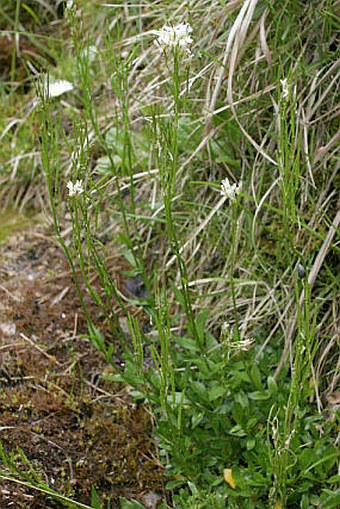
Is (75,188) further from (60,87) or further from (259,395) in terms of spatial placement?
(60,87)

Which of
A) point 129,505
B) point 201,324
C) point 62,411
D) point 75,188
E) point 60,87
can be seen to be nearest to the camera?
point 75,188

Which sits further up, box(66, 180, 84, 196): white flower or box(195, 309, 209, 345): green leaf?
box(66, 180, 84, 196): white flower

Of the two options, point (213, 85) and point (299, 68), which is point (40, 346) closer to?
point (213, 85)

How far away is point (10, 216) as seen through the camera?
9.09 feet

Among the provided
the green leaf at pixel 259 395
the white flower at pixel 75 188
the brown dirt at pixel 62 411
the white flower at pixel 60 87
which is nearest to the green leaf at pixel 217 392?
the green leaf at pixel 259 395

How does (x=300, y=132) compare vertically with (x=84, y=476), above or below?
above

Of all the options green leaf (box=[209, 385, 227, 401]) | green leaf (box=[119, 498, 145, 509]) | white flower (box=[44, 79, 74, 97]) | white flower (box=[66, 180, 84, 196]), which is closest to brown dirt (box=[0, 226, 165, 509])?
green leaf (box=[119, 498, 145, 509])

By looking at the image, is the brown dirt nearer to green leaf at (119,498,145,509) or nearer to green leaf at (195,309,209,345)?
green leaf at (119,498,145,509)

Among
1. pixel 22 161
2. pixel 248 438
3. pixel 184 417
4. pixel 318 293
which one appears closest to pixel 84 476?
pixel 184 417

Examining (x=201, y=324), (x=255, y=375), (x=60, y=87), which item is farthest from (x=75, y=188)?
(x=60, y=87)

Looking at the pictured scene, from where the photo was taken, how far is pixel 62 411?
1.95m

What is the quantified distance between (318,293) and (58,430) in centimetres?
76

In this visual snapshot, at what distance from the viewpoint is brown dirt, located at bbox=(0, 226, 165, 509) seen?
5.88 ft

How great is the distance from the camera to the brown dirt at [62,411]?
179 cm
